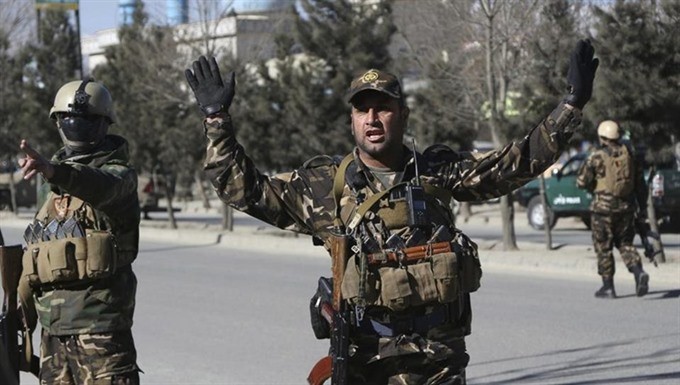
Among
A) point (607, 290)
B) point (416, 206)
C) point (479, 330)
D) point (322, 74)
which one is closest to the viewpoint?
point (416, 206)

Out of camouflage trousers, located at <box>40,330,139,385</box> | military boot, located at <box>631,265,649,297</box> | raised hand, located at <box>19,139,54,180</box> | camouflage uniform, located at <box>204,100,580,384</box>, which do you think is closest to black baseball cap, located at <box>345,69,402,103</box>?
camouflage uniform, located at <box>204,100,580,384</box>

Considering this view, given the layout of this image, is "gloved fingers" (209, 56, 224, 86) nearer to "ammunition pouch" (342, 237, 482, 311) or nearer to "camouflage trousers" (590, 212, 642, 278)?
"ammunition pouch" (342, 237, 482, 311)

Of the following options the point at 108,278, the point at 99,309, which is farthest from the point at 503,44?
the point at 99,309

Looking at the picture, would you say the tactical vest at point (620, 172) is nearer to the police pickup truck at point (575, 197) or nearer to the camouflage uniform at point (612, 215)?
the camouflage uniform at point (612, 215)

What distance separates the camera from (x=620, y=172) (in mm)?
12297

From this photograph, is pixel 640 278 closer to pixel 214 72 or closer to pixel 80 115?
pixel 80 115

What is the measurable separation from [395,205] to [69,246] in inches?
58.9

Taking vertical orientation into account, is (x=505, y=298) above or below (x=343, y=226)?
below

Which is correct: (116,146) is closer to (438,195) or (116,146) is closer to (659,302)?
(438,195)

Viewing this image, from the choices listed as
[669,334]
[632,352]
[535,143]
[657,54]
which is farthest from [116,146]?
[657,54]

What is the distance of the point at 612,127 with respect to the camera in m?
12.4

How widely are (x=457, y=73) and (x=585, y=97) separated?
17347 millimetres

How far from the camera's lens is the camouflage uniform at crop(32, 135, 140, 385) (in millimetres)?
5168

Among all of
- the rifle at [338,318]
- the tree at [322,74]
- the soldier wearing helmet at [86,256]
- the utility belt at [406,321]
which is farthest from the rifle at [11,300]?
the tree at [322,74]
